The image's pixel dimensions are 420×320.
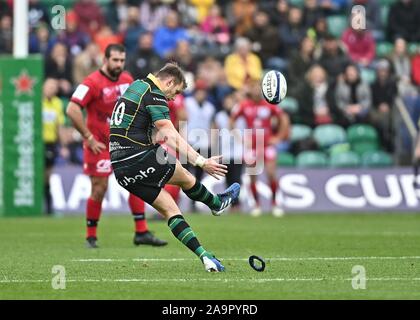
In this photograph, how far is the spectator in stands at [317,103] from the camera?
958 inches

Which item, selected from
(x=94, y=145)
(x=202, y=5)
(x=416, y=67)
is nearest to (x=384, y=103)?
(x=416, y=67)

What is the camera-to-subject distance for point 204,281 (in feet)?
33.5

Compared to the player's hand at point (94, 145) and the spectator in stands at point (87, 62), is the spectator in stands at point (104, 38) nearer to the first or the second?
the spectator in stands at point (87, 62)

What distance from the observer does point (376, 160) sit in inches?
921

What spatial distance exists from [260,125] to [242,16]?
170 inches

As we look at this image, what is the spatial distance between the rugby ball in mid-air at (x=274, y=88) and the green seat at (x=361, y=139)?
1030 cm

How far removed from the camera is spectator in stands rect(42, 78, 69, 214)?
22516mm

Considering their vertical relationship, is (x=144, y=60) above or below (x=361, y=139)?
above

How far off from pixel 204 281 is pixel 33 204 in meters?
12.1

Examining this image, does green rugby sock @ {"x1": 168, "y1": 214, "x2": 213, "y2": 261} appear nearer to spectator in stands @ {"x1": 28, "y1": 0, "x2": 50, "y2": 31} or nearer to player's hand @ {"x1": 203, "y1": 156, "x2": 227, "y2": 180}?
player's hand @ {"x1": 203, "y1": 156, "x2": 227, "y2": 180}

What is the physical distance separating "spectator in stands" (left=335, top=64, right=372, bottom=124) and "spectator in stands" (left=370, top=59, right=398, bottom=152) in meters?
0.24

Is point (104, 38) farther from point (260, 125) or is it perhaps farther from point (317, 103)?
point (317, 103)

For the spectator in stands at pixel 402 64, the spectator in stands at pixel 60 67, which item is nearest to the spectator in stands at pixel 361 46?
the spectator in stands at pixel 402 64
